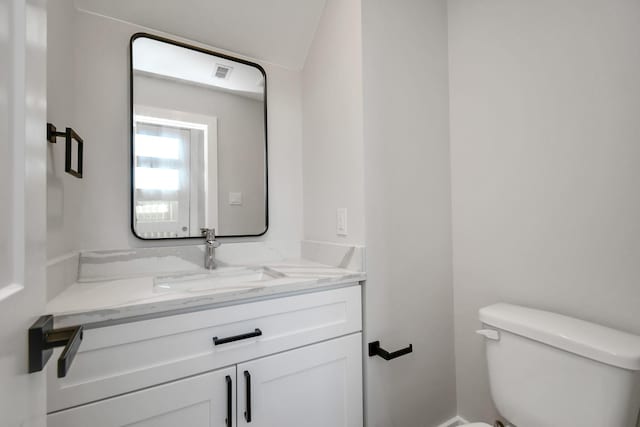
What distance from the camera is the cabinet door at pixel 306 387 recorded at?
0.95 meters

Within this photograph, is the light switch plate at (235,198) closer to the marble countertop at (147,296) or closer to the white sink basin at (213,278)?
the white sink basin at (213,278)

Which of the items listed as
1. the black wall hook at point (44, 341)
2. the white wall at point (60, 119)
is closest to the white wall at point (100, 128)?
the white wall at point (60, 119)

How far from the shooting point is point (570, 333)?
3.01 feet

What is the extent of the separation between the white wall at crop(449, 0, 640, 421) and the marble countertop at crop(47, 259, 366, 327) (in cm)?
69

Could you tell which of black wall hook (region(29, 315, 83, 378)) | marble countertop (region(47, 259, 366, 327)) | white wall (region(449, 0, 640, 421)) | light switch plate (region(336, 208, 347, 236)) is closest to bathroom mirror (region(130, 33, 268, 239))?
marble countertop (region(47, 259, 366, 327))

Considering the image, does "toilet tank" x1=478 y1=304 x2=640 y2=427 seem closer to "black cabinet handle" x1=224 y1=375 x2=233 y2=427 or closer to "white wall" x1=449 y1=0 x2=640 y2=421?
"white wall" x1=449 y1=0 x2=640 y2=421

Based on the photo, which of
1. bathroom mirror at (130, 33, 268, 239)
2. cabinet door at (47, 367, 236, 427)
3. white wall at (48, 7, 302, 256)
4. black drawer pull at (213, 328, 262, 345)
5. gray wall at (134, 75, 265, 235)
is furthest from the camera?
gray wall at (134, 75, 265, 235)

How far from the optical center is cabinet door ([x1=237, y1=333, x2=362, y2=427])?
950 mm

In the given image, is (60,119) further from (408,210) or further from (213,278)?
(408,210)

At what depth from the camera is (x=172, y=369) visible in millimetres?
836

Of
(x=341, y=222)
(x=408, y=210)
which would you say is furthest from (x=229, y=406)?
(x=408, y=210)

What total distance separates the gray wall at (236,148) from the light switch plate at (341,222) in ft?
1.48

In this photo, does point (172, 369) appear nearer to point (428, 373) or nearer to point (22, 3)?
point (22, 3)

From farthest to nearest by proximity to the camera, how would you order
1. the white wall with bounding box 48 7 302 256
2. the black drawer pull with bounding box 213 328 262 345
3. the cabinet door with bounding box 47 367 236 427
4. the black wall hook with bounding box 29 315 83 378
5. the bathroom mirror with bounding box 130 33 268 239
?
1. the bathroom mirror with bounding box 130 33 268 239
2. the white wall with bounding box 48 7 302 256
3. the black drawer pull with bounding box 213 328 262 345
4. the cabinet door with bounding box 47 367 236 427
5. the black wall hook with bounding box 29 315 83 378
